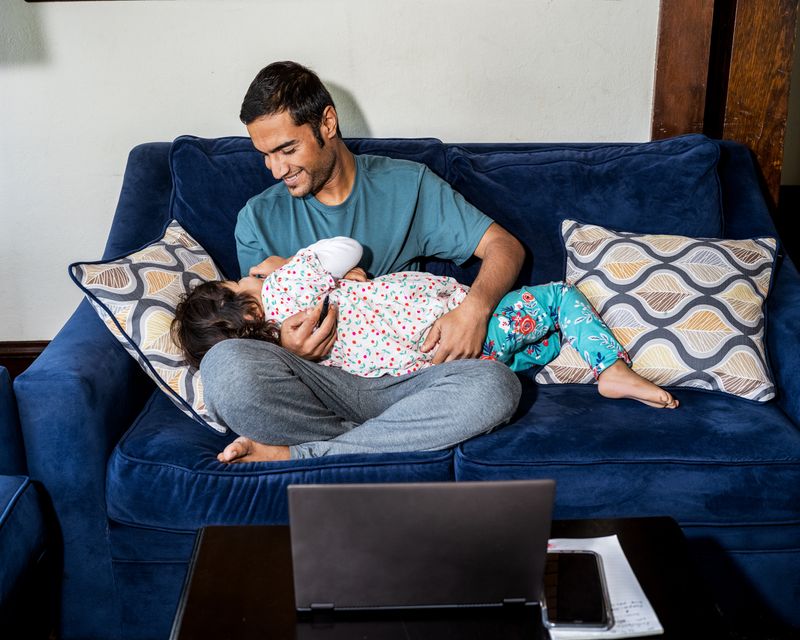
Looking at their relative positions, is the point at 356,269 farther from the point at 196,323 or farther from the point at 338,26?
the point at 338,26

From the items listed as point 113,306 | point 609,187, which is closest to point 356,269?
point 113,306

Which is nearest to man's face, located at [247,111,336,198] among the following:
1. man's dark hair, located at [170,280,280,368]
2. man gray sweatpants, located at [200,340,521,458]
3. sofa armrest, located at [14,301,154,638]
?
man's dark hair, located at [170,280,280,368]

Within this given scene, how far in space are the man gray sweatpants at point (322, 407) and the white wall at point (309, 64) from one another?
103cm

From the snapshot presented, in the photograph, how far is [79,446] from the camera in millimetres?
1640

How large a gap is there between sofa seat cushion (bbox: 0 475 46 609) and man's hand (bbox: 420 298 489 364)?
0.88 m

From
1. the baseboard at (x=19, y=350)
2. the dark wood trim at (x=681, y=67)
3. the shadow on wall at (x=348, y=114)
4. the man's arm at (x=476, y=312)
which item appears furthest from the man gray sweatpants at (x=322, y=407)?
the baseboard at (x=19, y=350)

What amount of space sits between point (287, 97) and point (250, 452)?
0.84 metres

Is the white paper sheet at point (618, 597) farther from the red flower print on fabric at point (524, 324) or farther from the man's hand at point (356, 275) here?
the man's hand at point (356, 275)

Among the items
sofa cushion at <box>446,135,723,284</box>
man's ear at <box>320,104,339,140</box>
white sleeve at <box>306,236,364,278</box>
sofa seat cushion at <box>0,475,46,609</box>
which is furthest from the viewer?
sofa cushion at <box>446,135,723,284</box>

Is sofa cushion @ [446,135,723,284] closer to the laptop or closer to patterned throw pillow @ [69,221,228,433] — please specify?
patterned throw pillow @ [69,221,228,433]

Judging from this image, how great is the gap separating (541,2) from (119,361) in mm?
1552

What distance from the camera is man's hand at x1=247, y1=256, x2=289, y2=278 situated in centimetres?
195

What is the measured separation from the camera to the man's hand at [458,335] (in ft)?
6.15

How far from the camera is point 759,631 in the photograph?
1694 mm
